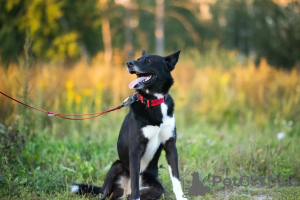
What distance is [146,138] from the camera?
10.5 ft

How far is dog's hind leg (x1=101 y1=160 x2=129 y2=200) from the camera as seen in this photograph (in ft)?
11.3

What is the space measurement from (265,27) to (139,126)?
17.5m

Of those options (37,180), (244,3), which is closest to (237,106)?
(37,180)

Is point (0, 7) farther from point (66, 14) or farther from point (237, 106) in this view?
point (237, 106)

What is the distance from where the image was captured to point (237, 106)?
25.6ft

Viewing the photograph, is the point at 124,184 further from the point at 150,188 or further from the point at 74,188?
the point at 74,188

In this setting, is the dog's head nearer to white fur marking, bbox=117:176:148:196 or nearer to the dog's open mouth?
the dog's open mouth

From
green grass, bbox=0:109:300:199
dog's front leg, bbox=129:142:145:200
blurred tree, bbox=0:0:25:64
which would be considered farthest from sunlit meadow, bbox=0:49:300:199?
blurred tree, bbox=0:0:25:64

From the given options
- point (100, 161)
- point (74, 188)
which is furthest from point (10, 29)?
point (74, 188)

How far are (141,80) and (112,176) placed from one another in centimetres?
97

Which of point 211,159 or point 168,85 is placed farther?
point 211,159

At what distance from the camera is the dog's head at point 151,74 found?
3.32 m

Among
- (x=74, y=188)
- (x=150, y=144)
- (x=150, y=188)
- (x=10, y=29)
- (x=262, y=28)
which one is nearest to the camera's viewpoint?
(x=150, y=144)

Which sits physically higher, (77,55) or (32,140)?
(77,55)
